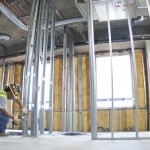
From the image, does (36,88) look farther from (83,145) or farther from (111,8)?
(111,8)

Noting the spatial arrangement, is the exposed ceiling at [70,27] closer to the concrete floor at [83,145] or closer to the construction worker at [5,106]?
the construction worker at [5,106]

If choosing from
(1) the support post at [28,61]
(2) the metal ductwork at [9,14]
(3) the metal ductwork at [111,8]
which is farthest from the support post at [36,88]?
(2) the metal ductwork at [9,14]

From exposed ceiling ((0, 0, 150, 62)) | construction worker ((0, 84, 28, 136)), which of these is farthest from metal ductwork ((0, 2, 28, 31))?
construction worker ((0, 84, 28, 136))

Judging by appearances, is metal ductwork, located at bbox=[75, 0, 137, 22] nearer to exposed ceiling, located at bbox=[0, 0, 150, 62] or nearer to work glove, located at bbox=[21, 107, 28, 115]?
exposed ceiling, located at bbox=[0, 0, 150, 62]

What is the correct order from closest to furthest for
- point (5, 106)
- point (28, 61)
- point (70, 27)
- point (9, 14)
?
point (5, 106)
point (28, 61)
point (9, 14)
point (70, 27)

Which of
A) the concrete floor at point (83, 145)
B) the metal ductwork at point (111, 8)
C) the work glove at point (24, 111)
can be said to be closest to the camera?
the concrete floor at point (83, 145)

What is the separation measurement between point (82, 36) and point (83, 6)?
90.6 inches

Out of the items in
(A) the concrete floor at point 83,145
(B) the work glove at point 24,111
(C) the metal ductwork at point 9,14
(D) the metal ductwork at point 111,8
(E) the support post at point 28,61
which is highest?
(C) the metal ductwork at point 9,14

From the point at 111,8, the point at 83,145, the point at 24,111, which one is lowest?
the point at 83,145

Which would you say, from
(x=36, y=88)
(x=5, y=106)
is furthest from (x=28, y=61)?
(x=5, y=106)

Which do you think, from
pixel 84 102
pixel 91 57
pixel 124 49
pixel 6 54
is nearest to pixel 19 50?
pixel 6 54

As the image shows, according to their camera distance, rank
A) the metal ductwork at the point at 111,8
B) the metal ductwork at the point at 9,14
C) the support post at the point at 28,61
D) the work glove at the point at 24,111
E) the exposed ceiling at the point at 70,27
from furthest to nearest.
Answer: the exposed ceiling at the point at 70,27, the metal ductwork at the point at 9,14, the support post at the point at 28,61, the work glove at the point at 24,111, the metal ductwork at the point at 111,8

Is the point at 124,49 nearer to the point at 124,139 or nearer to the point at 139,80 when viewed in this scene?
the point at 139,80

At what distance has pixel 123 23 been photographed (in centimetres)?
582
